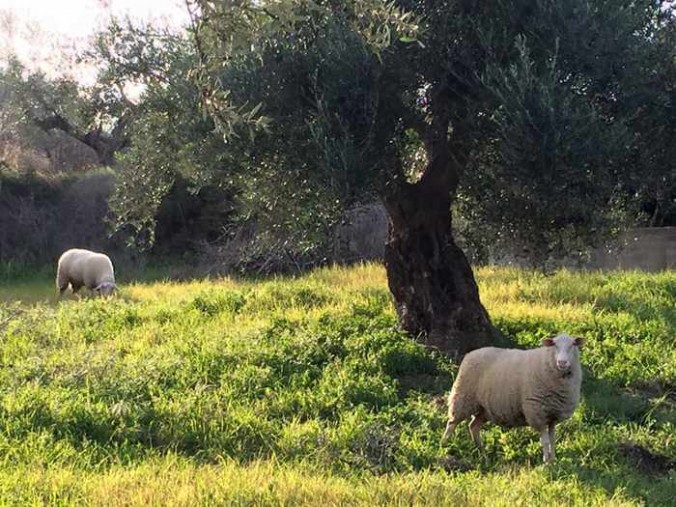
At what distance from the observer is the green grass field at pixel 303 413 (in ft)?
17.4

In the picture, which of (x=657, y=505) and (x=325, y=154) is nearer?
(x=657, y=505)

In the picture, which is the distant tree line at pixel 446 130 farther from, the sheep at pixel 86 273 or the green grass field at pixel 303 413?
the sheep at pixel 86 273

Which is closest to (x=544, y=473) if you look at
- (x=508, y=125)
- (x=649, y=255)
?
(x=508, y=125)

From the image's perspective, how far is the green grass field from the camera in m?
5.29

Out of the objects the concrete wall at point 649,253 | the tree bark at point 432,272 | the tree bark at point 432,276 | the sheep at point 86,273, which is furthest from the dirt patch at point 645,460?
the sheep at point 86,273

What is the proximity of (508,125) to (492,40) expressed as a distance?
1144 mm

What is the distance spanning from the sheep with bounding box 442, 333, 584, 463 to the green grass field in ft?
0.88

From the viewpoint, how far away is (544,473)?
5.98m

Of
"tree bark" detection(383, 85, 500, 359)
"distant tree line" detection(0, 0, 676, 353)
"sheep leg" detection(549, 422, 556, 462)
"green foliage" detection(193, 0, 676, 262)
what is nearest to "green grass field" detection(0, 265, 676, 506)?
"sheep leg" detection(549, 422, 556, 462)

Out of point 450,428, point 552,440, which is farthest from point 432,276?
point 552,440

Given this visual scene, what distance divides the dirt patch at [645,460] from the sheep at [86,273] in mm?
13070

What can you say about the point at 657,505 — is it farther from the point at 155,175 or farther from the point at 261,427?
the point at 155,175

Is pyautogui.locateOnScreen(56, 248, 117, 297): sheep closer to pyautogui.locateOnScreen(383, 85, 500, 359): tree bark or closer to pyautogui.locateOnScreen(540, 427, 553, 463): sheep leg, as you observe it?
pyautogui.locateOnScreen(383, 85, 500, 359): tree bark

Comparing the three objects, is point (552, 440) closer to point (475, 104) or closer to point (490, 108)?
point (490, 108)
